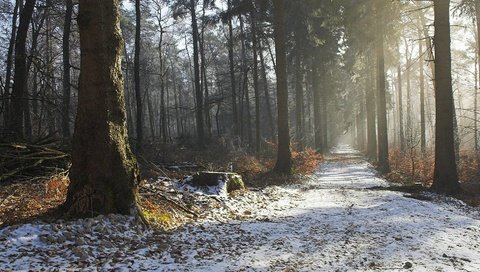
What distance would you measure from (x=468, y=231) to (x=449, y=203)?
11.4ft

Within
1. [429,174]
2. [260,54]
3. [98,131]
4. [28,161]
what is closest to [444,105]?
[429,174]

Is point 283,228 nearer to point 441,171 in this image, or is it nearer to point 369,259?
point 369,259

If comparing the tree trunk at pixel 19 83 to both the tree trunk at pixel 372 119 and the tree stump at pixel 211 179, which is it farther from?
the tree trunk at pixel 372 119

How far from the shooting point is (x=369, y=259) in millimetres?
5371

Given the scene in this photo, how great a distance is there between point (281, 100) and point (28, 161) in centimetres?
972

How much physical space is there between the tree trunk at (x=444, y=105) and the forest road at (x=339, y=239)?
1597mm

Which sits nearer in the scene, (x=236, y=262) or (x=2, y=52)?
(x=236, y=262)

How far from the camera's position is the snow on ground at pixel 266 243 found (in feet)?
16.2

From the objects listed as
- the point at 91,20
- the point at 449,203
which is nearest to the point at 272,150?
the point at 449,203

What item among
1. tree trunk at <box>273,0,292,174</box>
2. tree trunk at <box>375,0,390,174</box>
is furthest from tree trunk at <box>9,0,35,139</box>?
tree trunk at <box>375,0,390,174</box>

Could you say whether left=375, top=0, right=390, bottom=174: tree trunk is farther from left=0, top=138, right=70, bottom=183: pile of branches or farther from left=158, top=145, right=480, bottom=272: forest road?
left=0, top=138, right=70, bottom=183: pile of branches

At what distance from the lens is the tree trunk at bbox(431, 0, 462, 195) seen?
37.2 feet

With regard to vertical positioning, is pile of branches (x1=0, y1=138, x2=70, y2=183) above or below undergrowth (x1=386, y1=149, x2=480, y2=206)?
above

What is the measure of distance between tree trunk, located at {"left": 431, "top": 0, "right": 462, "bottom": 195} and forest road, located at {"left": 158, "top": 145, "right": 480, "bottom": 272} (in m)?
1.60
